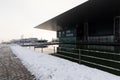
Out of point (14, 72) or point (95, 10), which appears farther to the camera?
point (95, 10)

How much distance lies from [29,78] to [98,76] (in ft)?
8.84

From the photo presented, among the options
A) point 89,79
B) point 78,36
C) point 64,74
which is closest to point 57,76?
point 64,74

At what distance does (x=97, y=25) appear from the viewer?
101 feet

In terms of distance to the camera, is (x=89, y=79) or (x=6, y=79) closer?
(x=89, y=79)

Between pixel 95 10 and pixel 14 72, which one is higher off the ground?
pixel 95 10

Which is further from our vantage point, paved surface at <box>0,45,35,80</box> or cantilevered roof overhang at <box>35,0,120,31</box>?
cantilevered roof overhang at <box>35,0,120,31</box>

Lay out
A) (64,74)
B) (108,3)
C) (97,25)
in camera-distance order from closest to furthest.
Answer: (64,74) < (108,3) < (97,25)

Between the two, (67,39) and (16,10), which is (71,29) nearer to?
(67,39)

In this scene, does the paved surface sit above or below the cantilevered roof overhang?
below

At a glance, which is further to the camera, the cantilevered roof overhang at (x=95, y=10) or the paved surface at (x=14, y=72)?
the cantilevered roof overhang at (x=95, y=10)

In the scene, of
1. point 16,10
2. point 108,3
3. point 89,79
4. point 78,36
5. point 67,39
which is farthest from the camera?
point 67,39

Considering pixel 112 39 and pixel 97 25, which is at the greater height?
pixel 97 25

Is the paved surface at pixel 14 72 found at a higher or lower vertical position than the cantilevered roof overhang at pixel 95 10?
lower

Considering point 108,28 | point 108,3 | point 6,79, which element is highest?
point 108,3
